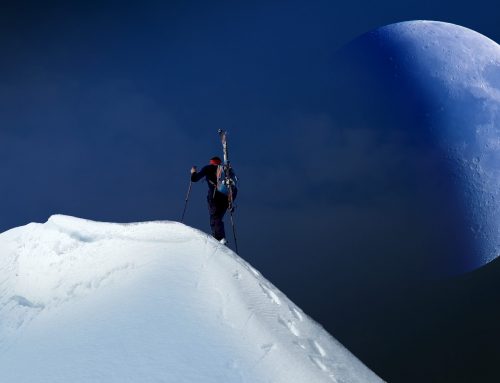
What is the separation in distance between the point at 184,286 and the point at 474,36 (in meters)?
21.3

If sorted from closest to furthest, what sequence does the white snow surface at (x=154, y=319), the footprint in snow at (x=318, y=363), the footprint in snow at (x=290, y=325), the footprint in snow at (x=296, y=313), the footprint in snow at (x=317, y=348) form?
the white snow surface at (x=154, y=319)
the footprint in snow at (x=318, y=363)
the footprint in snow at (x=317, y=348)
the footprint in snow at (x=290, y=325)
the footprint in snow at (x=296, y=313)

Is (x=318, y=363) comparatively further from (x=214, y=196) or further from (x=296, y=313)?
(x=214, y=196)

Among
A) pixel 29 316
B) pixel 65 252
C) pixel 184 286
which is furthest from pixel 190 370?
pixel 65 252

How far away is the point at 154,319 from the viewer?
3.11 meters

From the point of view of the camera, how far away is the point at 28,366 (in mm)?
2840

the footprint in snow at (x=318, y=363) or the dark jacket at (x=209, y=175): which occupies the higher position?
the dark jacket at (x=209, y=175)

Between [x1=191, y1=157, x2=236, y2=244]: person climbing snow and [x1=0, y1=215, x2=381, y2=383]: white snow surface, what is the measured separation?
444 cm

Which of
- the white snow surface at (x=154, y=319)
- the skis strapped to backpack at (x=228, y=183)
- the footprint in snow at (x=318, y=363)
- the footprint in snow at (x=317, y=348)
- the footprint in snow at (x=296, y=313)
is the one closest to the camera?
the white snow surface at (x=154, y=319)

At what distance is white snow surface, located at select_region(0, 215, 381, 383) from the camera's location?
8.95ft

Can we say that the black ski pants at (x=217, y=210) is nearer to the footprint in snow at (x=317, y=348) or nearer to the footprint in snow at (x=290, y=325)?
the footprint in snow at (x=290, y=325)

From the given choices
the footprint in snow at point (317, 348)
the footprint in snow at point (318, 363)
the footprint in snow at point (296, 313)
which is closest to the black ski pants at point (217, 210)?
the footprint in snow at point (296, 313)

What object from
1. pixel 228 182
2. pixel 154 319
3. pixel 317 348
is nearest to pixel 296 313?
pixel 317 348

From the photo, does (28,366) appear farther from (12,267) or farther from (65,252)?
(12,267)

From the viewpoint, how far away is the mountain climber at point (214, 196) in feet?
29.8
